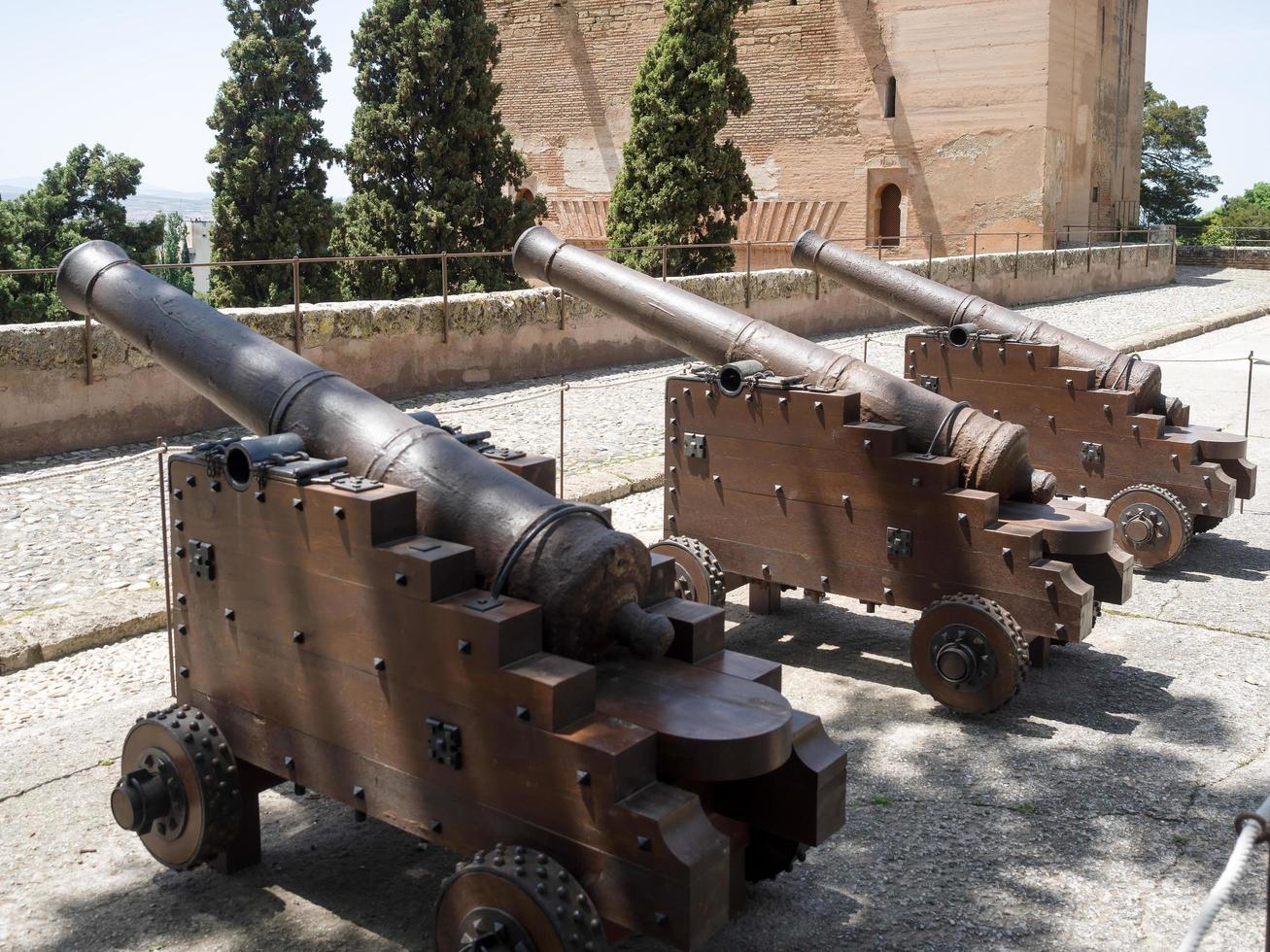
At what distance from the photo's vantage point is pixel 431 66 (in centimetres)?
1728

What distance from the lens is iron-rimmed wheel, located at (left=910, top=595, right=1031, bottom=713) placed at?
15.4 ft

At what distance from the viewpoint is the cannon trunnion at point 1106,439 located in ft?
22.6

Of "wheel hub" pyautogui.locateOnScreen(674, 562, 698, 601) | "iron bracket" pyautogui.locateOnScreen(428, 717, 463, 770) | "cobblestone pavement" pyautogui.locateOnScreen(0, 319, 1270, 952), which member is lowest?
"cobblestone pavement" pyautogui.locateOnScreen(0, 319, 1270, 952)

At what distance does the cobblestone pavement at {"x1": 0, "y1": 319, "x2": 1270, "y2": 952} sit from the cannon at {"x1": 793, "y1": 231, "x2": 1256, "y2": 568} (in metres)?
1.31

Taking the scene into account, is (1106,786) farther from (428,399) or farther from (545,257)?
(428,399)

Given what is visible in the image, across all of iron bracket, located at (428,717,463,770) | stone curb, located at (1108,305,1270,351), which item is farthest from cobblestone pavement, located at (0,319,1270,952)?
stone curb, located at (1108,305,1270,351)

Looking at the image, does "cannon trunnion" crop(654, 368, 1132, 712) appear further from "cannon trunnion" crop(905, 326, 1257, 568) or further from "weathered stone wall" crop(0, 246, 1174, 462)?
"weathered stone wall" crop(0, 246, 1174, 462)

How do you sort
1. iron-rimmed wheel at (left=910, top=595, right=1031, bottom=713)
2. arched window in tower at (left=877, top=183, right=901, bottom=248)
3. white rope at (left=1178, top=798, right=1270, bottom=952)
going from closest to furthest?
white rope at (left=1178, top=798, right=1270, bottom=952) < iron-rimmed wheel at (left=910, top=595, right=1031, bottom=713) < arched window in tower at (left=877, top=183, right=901, bottom=248)

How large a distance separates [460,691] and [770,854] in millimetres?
996

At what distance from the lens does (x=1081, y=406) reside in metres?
7.18

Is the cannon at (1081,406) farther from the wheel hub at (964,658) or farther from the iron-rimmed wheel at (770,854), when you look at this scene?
the iron-rimmed wheel at (770,854)

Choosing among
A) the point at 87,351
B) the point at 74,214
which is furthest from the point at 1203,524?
the point at 74,214

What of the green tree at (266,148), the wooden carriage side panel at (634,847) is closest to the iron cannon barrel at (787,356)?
the wooden carriage side panel at (634,847)

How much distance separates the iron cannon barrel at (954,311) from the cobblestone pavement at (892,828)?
1.95 metres
